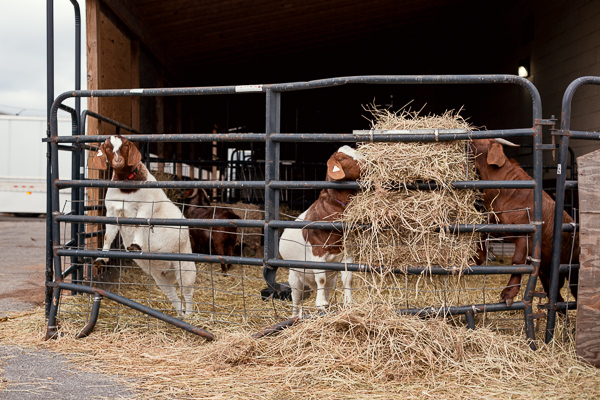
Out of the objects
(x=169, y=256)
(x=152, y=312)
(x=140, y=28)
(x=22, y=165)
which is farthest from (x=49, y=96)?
(x=22, y=165)

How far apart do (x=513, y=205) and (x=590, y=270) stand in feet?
2.56

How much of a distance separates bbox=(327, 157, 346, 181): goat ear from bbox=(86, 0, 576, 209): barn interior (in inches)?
118

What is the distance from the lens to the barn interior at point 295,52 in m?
7.60

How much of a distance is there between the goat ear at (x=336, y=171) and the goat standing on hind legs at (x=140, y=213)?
1511 millimetres

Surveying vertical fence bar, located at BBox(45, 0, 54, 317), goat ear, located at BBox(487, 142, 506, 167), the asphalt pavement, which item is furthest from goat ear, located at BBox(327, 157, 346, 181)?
vertical fence bar, located at BBox(45, 0, 54, 317)

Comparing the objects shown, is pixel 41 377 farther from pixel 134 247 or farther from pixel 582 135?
pixel 582 135

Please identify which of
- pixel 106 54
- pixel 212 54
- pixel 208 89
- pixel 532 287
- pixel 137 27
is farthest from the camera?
pixel 212 54

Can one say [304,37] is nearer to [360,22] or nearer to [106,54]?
[360,22]

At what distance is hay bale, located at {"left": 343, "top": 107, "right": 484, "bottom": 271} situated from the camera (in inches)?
132

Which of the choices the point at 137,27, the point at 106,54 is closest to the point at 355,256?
the point at 106,54

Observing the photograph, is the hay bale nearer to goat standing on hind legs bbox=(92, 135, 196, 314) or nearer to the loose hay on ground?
the loose hay on ground

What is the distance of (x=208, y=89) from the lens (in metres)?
3.79

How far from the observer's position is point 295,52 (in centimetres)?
1321

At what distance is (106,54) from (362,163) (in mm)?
4355
